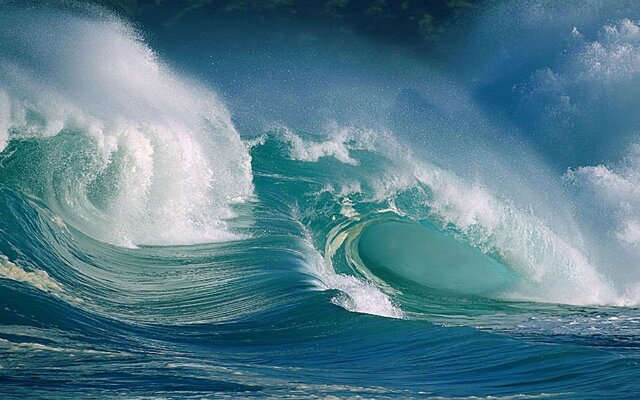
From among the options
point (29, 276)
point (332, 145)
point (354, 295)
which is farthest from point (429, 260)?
point (29, 276)

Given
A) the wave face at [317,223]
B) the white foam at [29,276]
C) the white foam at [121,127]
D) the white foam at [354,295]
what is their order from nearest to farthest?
the wave face at [317,223]
the white foam at [29,276]
the white foam at [354,295]
the white foam at [121,127]

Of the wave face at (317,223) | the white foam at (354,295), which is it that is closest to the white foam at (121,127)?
the wave face at (317,223)

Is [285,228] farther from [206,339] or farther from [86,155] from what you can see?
[206,339]

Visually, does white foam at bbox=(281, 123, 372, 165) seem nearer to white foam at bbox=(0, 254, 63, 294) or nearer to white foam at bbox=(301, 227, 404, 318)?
white foam at bbox=(301, 227, 404, 318)

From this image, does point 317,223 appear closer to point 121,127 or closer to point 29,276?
point 121,127

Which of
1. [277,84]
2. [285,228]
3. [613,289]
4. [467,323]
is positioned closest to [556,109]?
[277,84]

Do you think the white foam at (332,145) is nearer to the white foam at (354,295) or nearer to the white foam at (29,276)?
the white foam at (354,295)

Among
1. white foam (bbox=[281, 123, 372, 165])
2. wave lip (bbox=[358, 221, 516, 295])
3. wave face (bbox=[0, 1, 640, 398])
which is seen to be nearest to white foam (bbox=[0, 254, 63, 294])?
wave face (bbox=[0, 1, 640, 398])
